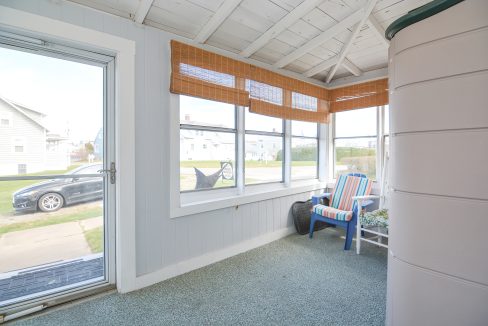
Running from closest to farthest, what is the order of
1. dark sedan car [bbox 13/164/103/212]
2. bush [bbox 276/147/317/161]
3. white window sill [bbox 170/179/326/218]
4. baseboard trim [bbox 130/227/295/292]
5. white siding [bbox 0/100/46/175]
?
white siding [bbox 0/100/46/175], dark sedan car [bbox 13/164/103/212], baseboard trim [bbox 130/227/295/292], white window sill [bbox 170/179/326/218], bush [bbox 276/147/317/161]

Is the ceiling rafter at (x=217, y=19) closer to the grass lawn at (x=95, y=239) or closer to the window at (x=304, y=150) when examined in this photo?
the window at (x=304, y=150)

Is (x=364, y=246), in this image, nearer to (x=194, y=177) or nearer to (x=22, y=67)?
(x=194, y=177)

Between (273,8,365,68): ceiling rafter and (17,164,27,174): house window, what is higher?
(273,8,365,68): ceiling rafter

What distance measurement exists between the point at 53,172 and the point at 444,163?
252cm

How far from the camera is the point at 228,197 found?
9.23ft

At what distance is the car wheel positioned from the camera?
1895mm

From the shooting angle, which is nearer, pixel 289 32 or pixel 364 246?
pixel 289 32


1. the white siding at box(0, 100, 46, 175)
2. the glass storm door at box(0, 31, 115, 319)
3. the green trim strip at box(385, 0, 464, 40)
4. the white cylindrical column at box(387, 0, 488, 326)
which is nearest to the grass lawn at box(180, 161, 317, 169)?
the glass storm door at box(0, 31, 115, 319)

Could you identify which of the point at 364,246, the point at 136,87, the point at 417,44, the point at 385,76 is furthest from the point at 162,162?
the point at 385,76

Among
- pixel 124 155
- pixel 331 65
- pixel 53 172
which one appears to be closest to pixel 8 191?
pixel 53 172

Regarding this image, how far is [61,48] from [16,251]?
1577mm

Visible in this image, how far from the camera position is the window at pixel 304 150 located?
3701 mm

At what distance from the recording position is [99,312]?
1820mm

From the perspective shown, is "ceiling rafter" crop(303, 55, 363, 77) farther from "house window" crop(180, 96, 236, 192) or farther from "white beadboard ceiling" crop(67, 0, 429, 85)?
"house window" crop(180, 96, 236, 192)
